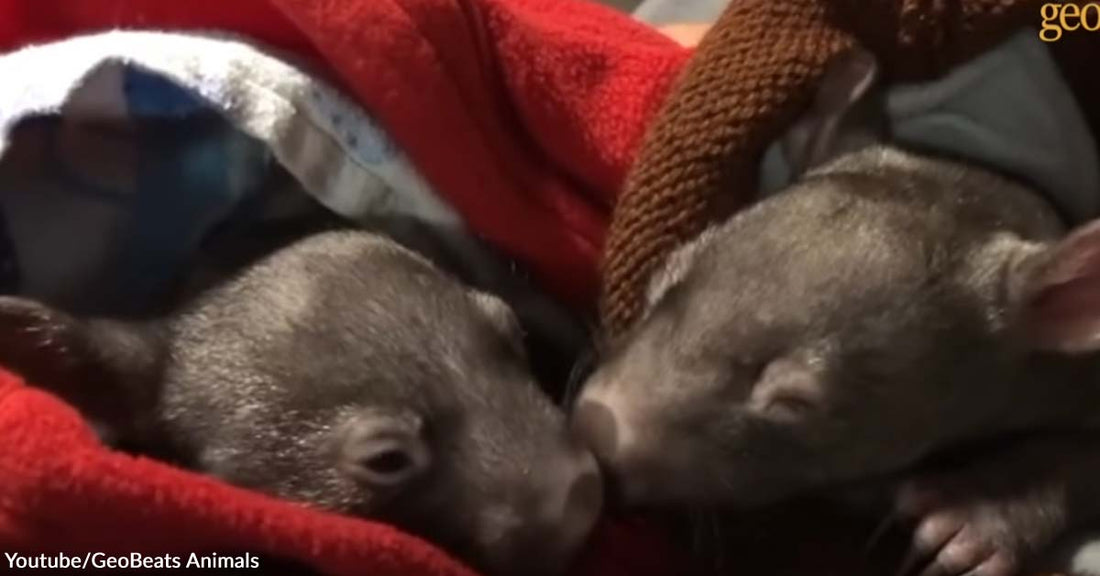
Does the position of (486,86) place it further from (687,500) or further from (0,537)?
(0,537)

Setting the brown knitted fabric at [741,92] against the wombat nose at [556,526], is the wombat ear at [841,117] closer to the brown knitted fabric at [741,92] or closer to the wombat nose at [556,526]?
the brown knitted fabric at [741,92]

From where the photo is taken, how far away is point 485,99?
1.63 m

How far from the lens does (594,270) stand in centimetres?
168

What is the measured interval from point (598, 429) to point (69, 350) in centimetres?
44

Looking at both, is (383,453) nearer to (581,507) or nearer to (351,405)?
(351,405)

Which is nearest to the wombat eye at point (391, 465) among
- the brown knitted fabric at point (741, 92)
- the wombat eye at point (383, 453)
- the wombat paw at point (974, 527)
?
the wombat eye at point (383, 453)

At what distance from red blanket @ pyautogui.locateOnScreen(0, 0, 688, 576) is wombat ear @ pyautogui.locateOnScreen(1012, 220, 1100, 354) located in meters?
0.38

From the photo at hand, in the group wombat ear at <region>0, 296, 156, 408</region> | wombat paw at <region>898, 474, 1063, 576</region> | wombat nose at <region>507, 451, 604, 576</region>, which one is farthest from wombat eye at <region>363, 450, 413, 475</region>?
wombat paw at <region>898, 474, 1063, 576</region>

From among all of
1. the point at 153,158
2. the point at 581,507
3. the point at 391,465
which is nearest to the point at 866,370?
the point at 581,507

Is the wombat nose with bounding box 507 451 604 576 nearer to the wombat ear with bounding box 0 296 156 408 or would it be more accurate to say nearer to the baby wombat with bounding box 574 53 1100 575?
the baby wombat with bounding box 574 53 1100 575

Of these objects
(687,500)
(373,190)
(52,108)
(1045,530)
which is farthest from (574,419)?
(52,108)

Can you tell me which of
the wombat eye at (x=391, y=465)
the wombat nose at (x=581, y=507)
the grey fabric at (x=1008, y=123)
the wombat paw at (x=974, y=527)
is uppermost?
the grey fabric at (x=1008, y=123)

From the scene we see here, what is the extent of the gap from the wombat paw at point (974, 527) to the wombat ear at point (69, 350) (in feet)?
2.15

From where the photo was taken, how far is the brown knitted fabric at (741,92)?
158cm
